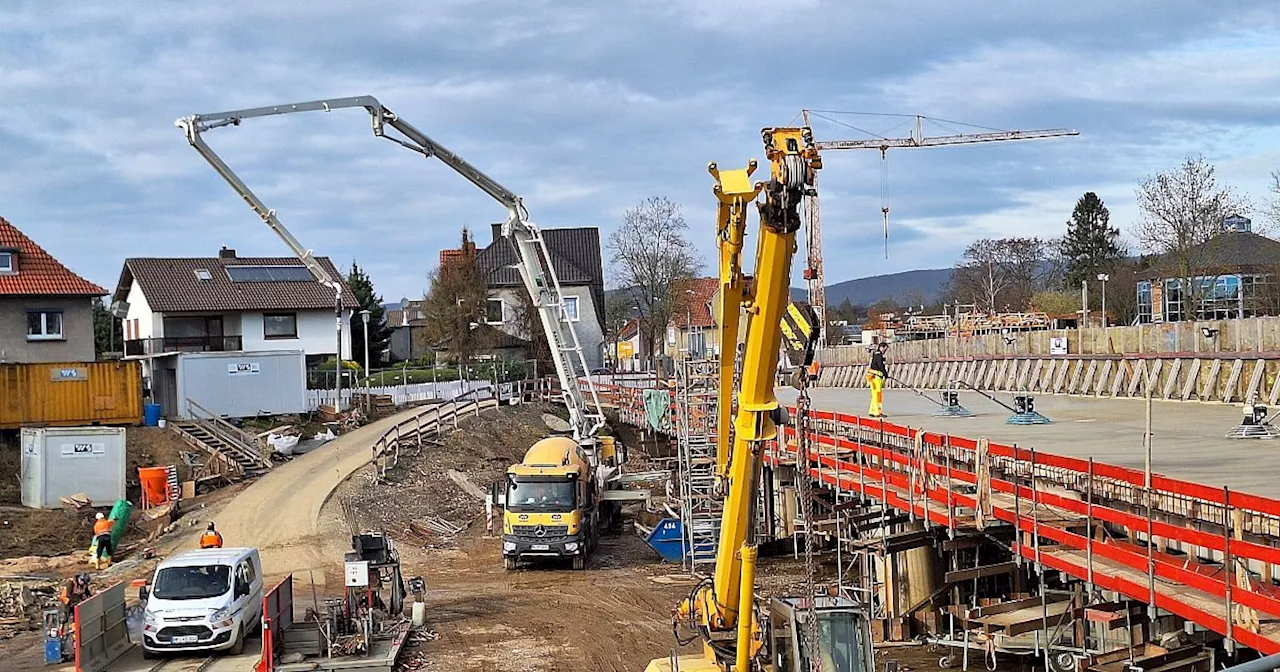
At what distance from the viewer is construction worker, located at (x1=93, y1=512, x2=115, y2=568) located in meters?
28.5

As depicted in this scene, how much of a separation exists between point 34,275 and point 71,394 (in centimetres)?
498

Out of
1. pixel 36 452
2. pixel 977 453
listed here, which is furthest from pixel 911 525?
pixel 36 452

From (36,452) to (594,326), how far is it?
4827cm

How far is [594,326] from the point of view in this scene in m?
79.8

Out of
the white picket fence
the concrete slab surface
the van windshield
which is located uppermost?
the white picket fence

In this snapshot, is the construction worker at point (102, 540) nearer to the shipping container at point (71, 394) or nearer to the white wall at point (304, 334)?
the shipping container at point (71, 394)

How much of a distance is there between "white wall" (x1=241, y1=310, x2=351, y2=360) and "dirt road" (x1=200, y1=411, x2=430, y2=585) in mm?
14362

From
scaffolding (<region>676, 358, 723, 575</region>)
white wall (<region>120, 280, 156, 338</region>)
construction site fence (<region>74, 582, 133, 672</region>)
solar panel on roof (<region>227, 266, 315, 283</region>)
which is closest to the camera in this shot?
construction site fence (<region>74, 582, 133, 672</region>)

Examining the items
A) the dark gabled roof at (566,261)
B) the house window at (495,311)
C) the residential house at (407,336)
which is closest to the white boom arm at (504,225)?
the house window at (495,311)

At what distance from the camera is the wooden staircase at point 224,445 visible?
37.6m

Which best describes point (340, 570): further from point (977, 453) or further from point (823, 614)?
point (823, 614)

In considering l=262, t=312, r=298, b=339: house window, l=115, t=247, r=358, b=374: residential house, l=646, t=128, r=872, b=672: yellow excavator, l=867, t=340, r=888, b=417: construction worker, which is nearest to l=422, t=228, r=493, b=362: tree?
l=115, t=247, r=358, b=374: residential house

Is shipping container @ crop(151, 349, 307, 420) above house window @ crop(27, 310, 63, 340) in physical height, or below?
below

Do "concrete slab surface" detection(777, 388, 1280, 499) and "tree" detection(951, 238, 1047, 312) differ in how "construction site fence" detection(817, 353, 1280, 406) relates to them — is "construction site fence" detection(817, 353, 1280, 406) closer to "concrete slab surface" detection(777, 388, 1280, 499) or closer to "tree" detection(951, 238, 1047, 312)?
"concrete slab surface" detection(777, 388, 1280, 499)
